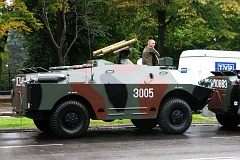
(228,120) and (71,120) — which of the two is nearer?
(71,120)

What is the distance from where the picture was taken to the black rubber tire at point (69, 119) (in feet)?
42.2

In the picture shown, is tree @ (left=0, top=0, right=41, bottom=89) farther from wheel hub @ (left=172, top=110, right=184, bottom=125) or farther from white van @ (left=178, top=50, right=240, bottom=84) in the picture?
wheel hub @ (left=172, top=110, right=184, bottom=125)

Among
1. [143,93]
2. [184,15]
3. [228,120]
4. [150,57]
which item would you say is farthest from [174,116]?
[184,15]

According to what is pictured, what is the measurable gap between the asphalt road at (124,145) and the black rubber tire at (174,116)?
0.78 ft

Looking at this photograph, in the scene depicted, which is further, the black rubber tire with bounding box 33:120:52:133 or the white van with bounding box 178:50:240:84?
the white van with bounding box 178:50:240:84

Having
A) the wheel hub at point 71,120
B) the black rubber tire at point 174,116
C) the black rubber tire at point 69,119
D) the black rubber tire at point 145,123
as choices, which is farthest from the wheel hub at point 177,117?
the wheel hub at point 71,120

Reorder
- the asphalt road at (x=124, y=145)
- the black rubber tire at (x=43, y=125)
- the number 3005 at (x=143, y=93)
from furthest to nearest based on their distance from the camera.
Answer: the black rubber tire at (x=43, y=125) < the number 3005 at (x=143, y=93) < the asphalt road at (x=124, y=145)

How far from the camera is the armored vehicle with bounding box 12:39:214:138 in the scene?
42.2 ft

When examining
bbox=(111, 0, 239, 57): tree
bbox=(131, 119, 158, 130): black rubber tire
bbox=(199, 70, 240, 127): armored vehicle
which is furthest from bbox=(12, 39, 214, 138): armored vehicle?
bbox=(111, 0, 239, 57): tree

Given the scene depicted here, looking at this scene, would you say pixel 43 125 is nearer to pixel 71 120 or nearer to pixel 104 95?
pixel 71 120

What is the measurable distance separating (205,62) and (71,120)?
9576 mm

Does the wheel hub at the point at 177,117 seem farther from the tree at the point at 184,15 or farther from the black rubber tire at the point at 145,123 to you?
the tree at the point at 184,15

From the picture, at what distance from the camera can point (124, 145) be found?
1194 cm

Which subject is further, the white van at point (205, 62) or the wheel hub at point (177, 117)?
the white van at point (205, 62)
